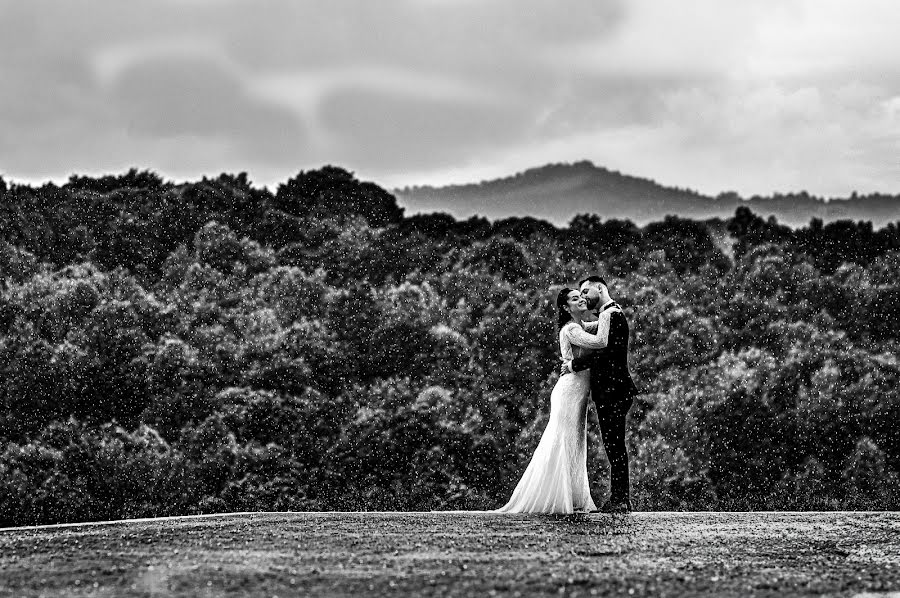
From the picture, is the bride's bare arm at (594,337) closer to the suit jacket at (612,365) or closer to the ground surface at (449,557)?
the suit jacket at (612,365)

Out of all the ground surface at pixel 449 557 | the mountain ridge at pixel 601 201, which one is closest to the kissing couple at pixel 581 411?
the ground surface at pixel 449 557

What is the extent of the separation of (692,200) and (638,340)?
187 inches

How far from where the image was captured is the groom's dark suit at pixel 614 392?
13.6 metres

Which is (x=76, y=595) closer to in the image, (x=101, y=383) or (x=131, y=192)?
(x=101, y=383)

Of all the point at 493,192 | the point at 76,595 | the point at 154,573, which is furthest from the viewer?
the point at 493,192

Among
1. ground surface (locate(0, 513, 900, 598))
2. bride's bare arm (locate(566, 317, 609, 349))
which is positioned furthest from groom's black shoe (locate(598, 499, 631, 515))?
bride's bare arm (locate(566, 317, 609, 349))

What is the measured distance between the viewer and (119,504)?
791 inches

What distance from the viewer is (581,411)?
13.9 meters

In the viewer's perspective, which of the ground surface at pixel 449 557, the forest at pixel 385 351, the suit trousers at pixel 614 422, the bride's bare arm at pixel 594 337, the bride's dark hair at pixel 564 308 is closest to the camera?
the ground surface at pixel 449 557

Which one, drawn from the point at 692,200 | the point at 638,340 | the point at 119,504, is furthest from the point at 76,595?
the point at 692,200

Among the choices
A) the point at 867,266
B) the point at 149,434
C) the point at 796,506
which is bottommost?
the point at 796,506

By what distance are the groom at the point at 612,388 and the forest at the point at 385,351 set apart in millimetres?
6679

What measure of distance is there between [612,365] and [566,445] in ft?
3.54

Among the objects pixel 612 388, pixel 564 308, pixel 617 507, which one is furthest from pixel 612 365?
pixel 617 507
